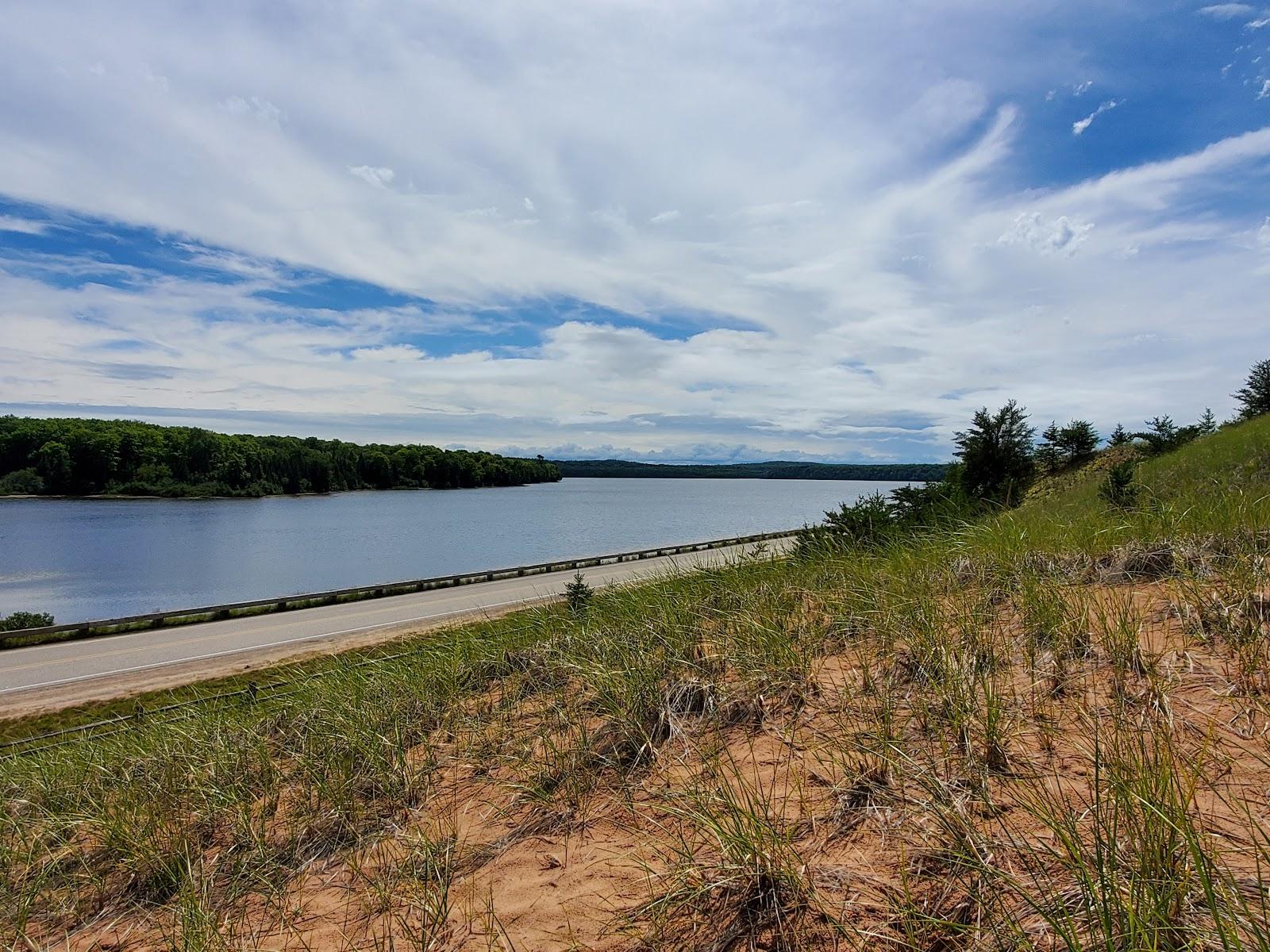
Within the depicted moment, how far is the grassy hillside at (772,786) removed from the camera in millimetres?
2152

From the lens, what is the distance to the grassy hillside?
2152mm

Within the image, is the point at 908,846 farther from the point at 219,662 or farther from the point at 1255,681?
the point at 219,662

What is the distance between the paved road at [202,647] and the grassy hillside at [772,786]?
1043 cm

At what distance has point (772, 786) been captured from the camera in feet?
10.2

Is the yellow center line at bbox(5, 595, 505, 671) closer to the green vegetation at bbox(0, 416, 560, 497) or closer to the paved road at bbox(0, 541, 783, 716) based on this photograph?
the paved road at bbox(0, 541, 783, 716)

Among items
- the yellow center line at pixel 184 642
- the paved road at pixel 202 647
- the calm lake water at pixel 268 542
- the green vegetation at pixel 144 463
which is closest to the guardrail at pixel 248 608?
the paved road at pixel 202 647

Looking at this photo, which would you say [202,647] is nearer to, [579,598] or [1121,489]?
[579,598]

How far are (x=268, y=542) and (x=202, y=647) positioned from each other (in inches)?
2383

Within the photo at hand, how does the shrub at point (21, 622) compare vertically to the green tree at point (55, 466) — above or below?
below

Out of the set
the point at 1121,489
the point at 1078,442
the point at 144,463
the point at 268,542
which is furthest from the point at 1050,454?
the point at 144,463

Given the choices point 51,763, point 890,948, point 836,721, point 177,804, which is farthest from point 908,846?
point 51,763

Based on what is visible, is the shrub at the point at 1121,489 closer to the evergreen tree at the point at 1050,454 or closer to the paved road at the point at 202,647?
the paved road at the point at 202,647

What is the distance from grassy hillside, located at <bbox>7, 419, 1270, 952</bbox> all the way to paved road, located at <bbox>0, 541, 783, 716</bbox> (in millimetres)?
10431

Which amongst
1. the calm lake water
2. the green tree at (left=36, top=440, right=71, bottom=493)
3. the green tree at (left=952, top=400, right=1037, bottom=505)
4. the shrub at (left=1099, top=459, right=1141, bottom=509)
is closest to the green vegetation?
the green tree at (left=36, top=440, right=71, bottom=493)
